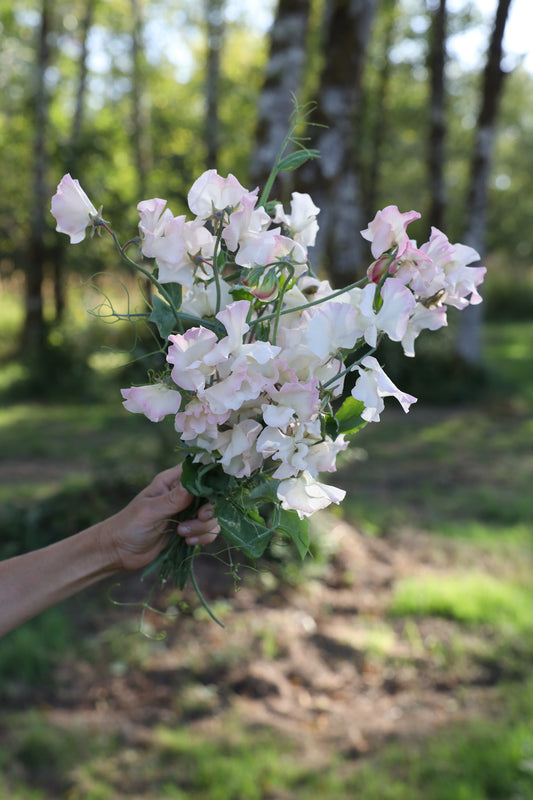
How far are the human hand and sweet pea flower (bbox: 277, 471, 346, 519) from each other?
0.31 m

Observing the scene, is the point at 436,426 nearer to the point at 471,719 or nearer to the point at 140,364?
the point at 140,364

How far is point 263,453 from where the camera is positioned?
133 centimetres

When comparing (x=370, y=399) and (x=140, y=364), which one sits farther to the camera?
(x=140, y=364)

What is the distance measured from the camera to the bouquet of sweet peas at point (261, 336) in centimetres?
125

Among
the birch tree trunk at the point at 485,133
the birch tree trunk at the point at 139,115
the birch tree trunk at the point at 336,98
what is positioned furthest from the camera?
the birch tree trunk at the point at 139,115

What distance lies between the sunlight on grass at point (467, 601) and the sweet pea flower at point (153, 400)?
129 inches

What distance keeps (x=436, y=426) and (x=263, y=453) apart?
815 cm

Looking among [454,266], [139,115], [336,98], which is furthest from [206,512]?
[139,115]

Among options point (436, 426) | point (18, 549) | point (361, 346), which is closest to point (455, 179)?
point (436, 426)

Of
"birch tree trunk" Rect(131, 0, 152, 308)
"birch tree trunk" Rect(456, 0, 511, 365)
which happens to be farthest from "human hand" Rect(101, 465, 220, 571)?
"birch tree trunk" Rect(131, 0, 152, 308)

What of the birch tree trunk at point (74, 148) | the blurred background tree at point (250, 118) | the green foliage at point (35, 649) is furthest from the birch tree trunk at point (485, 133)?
the green foliage at point (35, 649)

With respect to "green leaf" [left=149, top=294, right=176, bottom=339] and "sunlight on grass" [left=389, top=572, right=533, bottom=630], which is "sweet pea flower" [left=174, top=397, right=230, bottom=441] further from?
"sunlight on grass" [left=389, top=572, right=533, bottom=630]

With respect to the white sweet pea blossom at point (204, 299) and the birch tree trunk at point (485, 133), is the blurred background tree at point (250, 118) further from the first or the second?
the white sweet pea blossom at point (204, 299)

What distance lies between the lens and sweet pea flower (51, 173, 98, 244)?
53.8 inches
